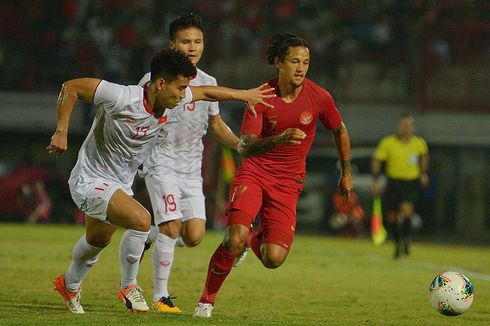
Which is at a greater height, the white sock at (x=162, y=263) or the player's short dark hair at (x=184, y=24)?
the player's short dark hair at (x=184, y=24)

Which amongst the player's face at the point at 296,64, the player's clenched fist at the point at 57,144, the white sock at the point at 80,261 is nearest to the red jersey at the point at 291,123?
the player's face at the point at 296,64

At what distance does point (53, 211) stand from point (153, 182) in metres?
16.5

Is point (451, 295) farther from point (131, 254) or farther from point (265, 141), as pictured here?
point (131, 254)

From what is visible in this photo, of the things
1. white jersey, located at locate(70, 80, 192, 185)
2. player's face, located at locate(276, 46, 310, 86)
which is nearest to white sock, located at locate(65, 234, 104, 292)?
white jersey, located at locate(70, 80, 192, 185)

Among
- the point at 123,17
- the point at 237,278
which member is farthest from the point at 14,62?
the point at 237,278

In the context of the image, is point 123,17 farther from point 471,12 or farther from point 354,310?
point 354,310

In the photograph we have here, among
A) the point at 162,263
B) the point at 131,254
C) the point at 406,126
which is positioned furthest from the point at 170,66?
the point at 406,126

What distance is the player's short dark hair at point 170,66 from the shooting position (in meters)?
7.73

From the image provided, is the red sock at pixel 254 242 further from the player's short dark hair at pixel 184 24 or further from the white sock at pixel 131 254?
the player's short dark hair at pixel 184 24

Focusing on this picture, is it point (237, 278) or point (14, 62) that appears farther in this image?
point (14, 62)

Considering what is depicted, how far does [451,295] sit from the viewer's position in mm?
8312

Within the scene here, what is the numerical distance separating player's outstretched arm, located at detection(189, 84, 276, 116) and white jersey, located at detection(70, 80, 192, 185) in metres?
0.11

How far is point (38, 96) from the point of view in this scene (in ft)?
84.7

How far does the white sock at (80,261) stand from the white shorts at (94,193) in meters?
0.29
